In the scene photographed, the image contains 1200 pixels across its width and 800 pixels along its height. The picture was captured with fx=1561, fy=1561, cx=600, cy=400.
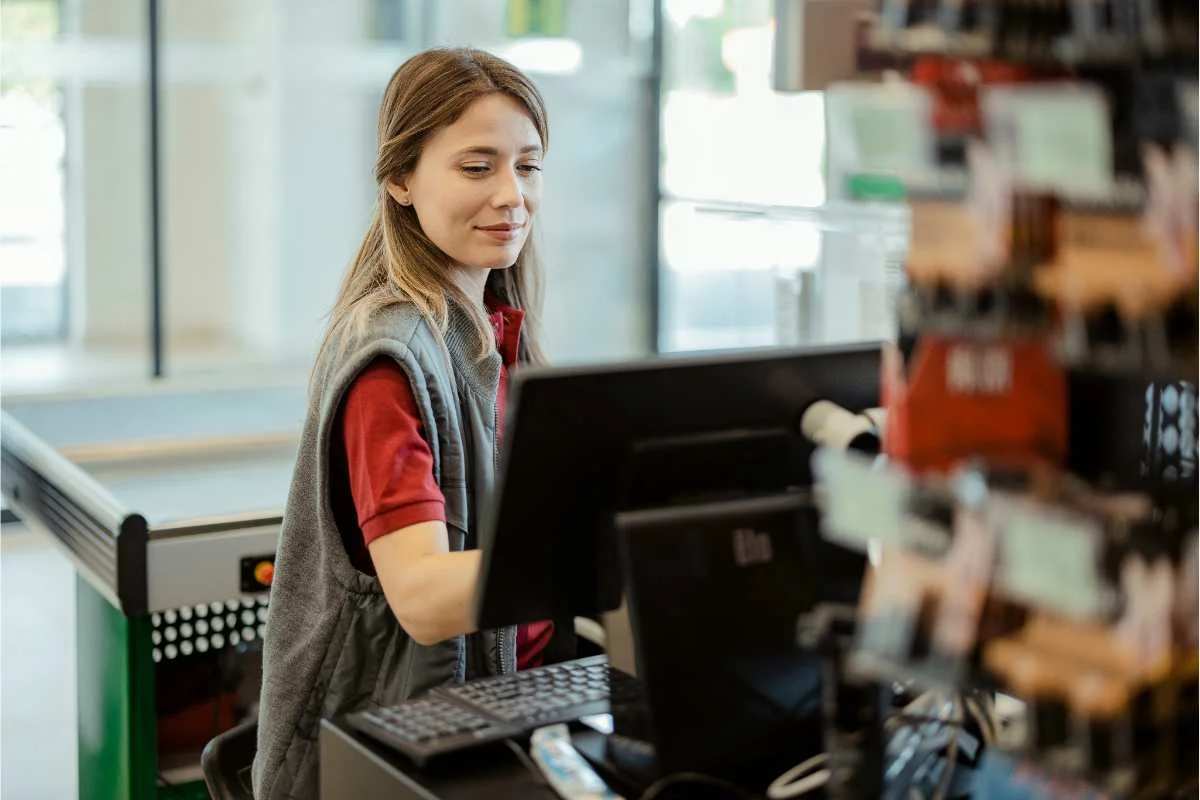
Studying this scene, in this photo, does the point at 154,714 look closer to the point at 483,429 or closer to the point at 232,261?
the point at 483,429

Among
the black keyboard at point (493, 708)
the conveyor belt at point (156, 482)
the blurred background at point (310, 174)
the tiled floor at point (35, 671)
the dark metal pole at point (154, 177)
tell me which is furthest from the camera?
the blurred background at point (310, 174)

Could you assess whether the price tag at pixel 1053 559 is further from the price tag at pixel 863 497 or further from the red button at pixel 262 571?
the red button at pixel 262 571

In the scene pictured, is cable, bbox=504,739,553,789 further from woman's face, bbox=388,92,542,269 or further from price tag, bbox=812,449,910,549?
woman's face, bbox=388,92,542,269

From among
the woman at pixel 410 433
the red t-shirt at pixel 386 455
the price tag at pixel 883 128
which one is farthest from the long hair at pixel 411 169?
the price tag at pixel 883 128

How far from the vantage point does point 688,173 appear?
253 inches

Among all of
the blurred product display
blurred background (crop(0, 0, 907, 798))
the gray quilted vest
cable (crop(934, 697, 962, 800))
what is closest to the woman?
the gray quilted vest

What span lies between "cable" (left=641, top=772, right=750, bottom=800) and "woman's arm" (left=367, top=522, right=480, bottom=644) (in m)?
0.37

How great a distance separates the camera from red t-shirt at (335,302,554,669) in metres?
1.58

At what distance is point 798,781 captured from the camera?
1223mm

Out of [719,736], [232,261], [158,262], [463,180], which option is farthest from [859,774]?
[232,261]

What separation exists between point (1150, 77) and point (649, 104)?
5.86m

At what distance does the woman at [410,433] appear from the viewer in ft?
5.23

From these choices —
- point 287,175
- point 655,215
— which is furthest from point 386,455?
point 287,175

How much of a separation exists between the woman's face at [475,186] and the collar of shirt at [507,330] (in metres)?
0.11
